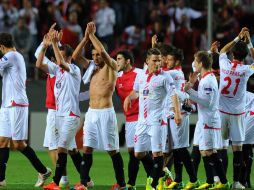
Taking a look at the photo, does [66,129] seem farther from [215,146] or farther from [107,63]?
[215,146]

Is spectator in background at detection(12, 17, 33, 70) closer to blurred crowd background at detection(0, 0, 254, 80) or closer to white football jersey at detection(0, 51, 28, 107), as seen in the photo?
blurred crowd background at detection(0, 0, 254, 80)

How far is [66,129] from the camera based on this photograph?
14812mm

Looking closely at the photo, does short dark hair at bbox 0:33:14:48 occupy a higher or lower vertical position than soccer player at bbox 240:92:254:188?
higher

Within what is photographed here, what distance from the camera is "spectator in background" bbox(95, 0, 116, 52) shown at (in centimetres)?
2538

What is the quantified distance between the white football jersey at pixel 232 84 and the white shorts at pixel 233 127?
92 millimetres

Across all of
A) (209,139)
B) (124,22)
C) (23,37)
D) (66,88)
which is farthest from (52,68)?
(124,22)

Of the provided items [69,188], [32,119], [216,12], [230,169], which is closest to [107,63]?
[69,188]

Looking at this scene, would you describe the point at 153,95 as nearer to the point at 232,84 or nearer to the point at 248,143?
the point at 232,84

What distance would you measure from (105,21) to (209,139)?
1078 cm

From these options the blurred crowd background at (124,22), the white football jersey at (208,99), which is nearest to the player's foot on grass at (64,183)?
the white football jersey at (208,99)

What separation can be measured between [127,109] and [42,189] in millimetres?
1907

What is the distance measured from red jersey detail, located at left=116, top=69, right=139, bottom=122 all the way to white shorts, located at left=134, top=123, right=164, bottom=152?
45.1 inches

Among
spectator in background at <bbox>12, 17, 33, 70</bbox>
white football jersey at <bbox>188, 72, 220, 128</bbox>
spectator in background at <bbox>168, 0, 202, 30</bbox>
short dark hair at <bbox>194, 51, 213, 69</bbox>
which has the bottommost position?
white football jersey at <bbox>188, 72, 220, 128</bbox>

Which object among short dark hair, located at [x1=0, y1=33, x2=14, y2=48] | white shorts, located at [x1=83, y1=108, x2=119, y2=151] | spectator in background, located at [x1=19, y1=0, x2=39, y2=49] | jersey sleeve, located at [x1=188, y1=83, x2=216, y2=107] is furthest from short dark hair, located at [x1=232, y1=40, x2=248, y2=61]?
spectator in background, located at [x1=19, y1=0, x2=39, y2=49]
